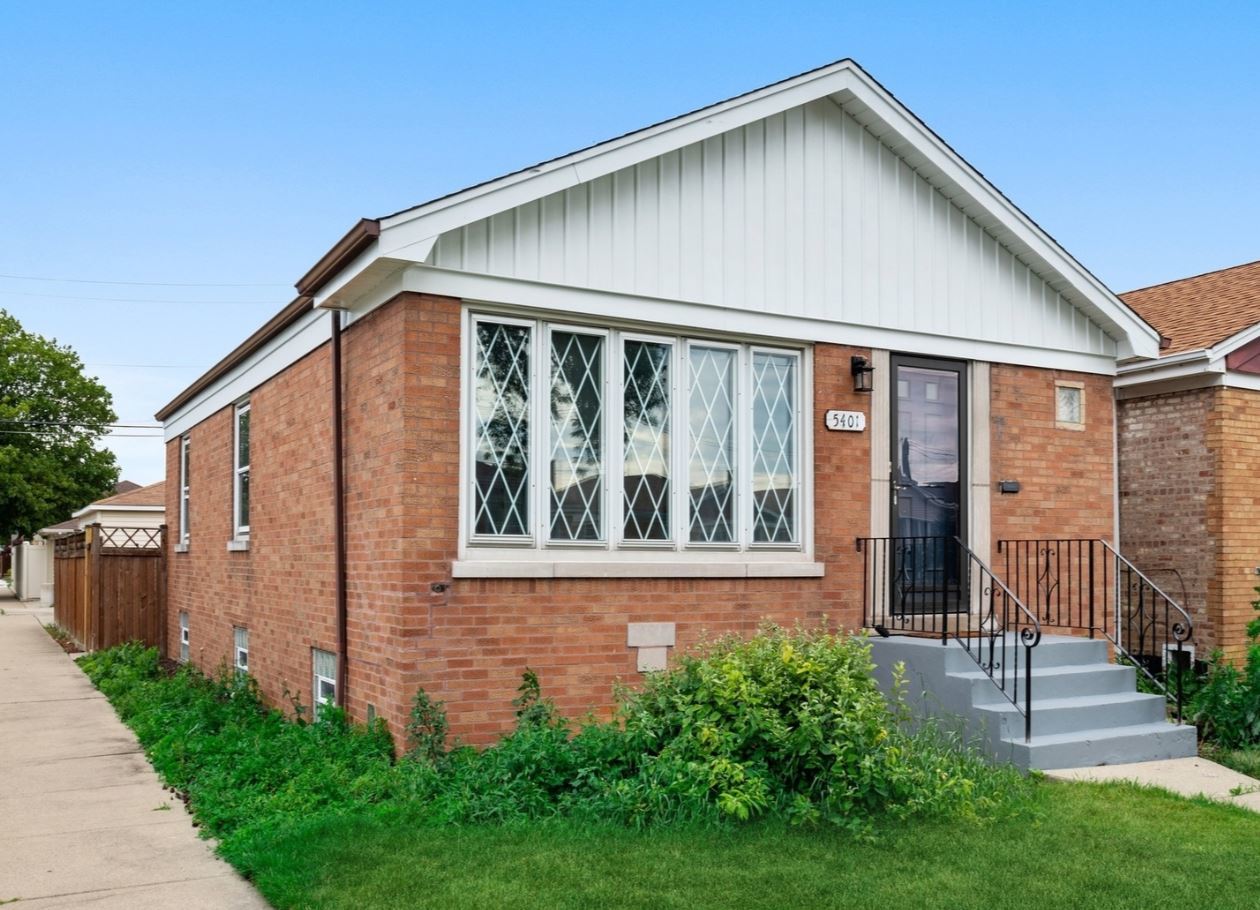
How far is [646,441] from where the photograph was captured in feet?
27.7

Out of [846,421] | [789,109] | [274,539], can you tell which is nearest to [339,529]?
[274,539]

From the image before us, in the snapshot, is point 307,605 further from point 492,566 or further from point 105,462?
point 105,462

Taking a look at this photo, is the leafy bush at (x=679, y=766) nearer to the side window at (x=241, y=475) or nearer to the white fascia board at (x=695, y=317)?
the white fascia board at (x=695, y=317)

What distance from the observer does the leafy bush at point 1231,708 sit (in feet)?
29.4

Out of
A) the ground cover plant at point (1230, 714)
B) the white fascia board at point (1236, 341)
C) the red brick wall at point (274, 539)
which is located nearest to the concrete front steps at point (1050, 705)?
the ground cover plant at point (1230, 714)

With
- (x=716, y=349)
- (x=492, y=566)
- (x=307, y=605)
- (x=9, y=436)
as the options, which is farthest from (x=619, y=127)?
(x=9, y=436)

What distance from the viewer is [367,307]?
8227 mm

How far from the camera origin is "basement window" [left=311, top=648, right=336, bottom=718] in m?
8.98

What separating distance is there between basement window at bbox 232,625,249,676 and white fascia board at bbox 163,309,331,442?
8.06ft

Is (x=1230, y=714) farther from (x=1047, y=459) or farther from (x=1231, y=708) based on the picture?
(x=1047, y=459)

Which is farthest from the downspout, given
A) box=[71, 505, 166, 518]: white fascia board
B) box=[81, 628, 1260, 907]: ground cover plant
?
box=[71, 505, 166, 518]: white fascia board

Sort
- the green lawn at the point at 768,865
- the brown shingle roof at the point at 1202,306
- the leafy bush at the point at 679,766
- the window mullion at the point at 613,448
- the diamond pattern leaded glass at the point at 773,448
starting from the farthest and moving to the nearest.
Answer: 1. the brown shingle roof at the point at 1202,306
2. the diamond pattern leaded glass at the point at 773,448
3. the window mullion at the point at 613,448
4. the leafy bush at the point at 679,766
5. the green lawn at the point at 768,865

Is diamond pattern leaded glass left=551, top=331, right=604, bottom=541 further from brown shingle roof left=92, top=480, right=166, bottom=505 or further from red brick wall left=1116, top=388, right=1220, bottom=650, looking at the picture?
brown shingle roof left=92, top=480, right=166, bottom=505

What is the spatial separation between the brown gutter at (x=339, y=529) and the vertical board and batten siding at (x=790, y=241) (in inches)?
65.5
